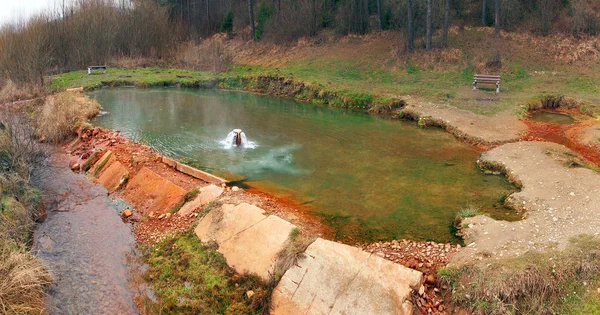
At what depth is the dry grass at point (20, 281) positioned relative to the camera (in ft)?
23.0

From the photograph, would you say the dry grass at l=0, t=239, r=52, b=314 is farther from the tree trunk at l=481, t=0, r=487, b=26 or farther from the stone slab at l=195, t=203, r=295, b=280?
the tree trunk at l=481, t=0, r=487, b=26

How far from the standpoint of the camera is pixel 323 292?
23.9 feet

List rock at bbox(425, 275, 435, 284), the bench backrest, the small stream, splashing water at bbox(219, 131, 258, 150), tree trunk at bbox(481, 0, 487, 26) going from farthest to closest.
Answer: tree trunk at bbox(481, 0, 487, 26) → the bench backrest → splashing water at bbox(219, 131, 258, 150) → the small stream → rock at bbox(425, 275, 435, 284)

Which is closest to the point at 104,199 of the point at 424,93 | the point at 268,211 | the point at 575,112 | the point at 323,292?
the point at 268,211

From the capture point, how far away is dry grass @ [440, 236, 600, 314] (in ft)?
22.1

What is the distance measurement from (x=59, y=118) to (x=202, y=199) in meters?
9.71

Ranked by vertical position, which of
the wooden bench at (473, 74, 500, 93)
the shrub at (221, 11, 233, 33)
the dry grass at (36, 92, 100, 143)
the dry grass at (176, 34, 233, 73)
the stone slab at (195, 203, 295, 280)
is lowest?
the stone slab at (195, 203, 295, 280)

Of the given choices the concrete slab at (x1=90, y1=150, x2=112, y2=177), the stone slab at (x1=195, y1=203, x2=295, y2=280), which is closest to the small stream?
the concrete slab at (x1=90, y1=150, x2=112, y2=177)

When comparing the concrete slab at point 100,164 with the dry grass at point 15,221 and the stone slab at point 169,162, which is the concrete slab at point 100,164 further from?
the dry grass at point 15,221

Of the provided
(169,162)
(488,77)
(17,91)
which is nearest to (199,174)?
(169,162)

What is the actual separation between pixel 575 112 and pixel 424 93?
662cm

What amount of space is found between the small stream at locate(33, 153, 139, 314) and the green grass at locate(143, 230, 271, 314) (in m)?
0.52

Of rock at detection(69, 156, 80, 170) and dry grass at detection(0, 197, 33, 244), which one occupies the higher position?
rock at detection(69, 156, 80, 170)

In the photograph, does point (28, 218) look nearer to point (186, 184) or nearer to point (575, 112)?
point (186, 184)
